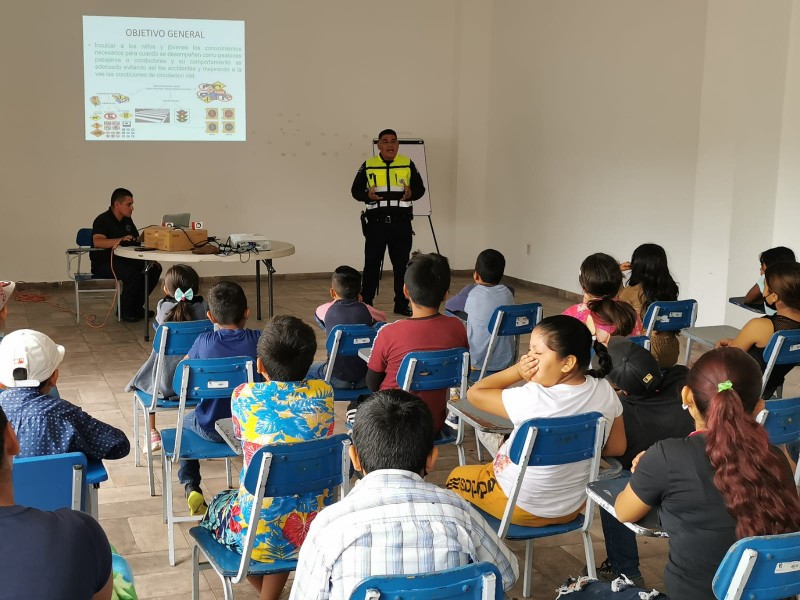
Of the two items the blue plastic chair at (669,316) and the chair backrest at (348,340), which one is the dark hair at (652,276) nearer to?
the blue plastic chair at (669,316)

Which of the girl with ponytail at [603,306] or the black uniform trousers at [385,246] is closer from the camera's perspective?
the girl with ponytail at [603,306]

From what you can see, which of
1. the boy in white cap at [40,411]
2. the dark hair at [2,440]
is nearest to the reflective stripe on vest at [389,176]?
the boy in white cap at [40,411]

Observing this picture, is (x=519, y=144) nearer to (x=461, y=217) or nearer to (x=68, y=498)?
(x=461, y=217)

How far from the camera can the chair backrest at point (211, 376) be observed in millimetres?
3338

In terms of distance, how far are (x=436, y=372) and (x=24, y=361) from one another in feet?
5.19

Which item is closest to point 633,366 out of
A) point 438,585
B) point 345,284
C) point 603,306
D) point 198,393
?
point 603,306

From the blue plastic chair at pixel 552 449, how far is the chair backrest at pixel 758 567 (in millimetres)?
808

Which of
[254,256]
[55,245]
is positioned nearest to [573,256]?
[254,256]

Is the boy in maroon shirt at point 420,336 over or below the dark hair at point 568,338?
below

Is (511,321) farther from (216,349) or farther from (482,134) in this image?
(482,134)

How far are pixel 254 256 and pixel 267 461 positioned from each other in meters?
5.06

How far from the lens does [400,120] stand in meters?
10.4

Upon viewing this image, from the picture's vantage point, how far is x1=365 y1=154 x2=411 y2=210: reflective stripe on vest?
820 cm

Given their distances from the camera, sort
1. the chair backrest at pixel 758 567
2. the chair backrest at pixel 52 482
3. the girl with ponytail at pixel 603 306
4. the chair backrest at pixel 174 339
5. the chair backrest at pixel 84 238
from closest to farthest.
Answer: the chair backrest at pixel 758 567
the chair backrest at pixel 52 482
the girl with ponytail at pixel 603 306
the chair backrest at pixel 174 339
the chair backrest at pixel 84 238
